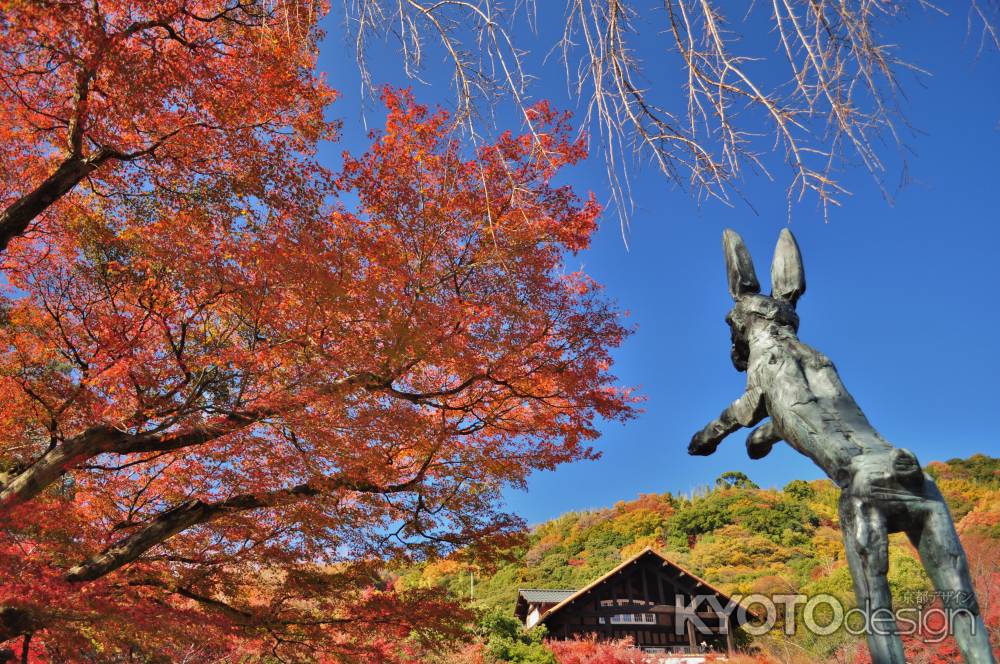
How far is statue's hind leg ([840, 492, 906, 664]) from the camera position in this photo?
7.47ft

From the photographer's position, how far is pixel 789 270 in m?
3.17

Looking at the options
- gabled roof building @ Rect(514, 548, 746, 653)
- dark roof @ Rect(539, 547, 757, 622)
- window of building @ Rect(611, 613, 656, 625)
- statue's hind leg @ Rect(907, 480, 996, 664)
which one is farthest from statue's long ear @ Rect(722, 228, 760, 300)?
window of building @ Rect(611, 613, 656, 625)

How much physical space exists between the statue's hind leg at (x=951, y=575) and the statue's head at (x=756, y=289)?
1.03m

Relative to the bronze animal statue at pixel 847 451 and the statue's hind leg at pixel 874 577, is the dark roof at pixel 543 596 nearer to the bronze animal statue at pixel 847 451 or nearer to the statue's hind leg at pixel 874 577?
the bronze animal statue at pixel 847 451

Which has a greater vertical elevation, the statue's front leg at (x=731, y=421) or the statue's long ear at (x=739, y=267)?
the statue's long ear at (x=739, y=267)

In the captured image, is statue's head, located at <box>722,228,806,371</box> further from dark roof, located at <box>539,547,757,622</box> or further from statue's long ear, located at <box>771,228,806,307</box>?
dark roof, located at <box>539,547,757,622</box>

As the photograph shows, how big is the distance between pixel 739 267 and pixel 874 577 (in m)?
1.61

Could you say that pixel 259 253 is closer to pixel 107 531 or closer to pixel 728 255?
pixel 107 531

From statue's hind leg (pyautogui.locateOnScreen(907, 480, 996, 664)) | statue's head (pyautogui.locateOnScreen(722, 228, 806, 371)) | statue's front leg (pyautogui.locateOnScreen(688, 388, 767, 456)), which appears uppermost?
statue's head (pyautogui.locateOnScreen(722, 228, 806, 371))

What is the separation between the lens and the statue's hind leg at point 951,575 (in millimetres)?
2232

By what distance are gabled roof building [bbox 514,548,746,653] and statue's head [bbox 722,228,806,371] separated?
1628 cm

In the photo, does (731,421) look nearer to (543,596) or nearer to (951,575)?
(951,575)

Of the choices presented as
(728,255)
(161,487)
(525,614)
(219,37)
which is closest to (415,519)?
(161,487)

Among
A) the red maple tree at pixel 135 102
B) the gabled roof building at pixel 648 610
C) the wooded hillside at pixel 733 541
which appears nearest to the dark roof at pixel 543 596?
the gabled roof building at pixel 648 610
